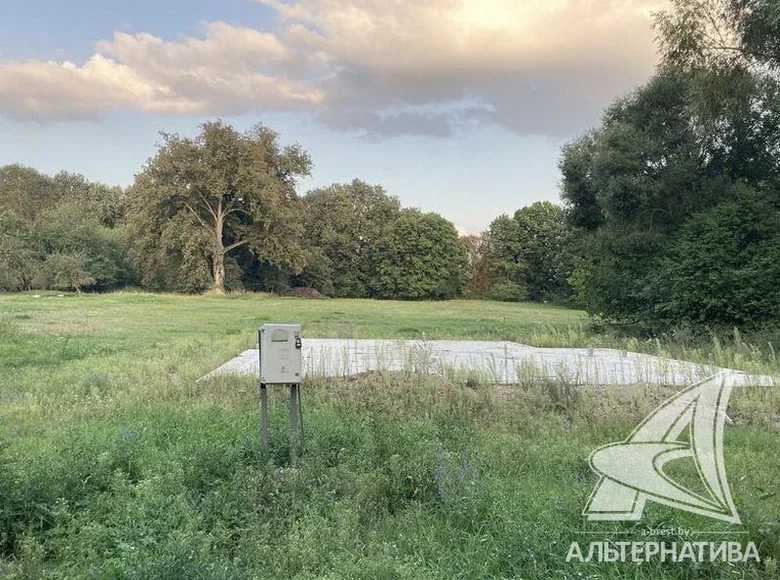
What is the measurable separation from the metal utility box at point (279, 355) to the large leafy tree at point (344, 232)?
146ft

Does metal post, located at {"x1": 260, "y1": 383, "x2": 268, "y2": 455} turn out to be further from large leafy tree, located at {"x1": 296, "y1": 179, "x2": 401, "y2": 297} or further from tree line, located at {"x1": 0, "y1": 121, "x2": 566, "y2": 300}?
large leafy tree, located at {"x1": 296, "y1": 179, "x2": 401, "y2": 297}

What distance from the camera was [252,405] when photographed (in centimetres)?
586

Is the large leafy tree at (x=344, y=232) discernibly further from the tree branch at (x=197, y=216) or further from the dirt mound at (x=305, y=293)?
the tree branch at (x=197, y=216)

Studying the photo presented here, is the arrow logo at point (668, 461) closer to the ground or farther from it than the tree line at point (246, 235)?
closer to the ground

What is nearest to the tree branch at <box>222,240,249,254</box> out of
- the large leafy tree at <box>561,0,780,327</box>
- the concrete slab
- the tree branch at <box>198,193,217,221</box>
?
the tree branch at <box>198,193,217,221</box>

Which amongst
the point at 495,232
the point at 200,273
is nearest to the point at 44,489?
the point at 200,273

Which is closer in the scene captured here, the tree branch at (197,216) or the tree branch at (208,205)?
the tree branch at (197,216)

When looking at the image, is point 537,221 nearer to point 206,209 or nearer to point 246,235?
point 246,235

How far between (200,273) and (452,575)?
38299mm

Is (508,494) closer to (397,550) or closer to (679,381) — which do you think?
(397,550)

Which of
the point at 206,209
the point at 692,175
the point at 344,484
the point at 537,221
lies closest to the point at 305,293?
the point at 206,209

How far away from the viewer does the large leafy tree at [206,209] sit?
38125 millimetres

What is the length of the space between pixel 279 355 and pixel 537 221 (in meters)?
50.5

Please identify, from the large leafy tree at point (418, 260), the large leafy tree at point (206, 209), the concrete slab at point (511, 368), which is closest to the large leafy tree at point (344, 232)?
the large leafy tree at point (418, 260)
